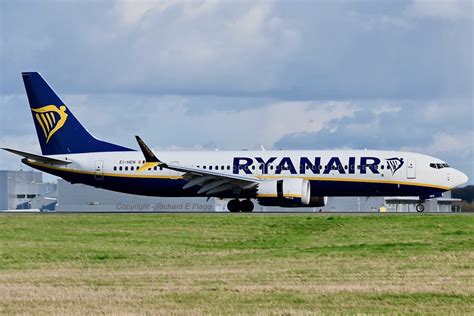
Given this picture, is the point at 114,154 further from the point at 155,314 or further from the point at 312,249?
the point at 155,314

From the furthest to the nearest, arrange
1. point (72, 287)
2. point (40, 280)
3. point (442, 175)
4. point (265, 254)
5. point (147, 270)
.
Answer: point (442, 175) < point (265, 254) < point (147, 270) < point (40, 280) < point (72, 287)

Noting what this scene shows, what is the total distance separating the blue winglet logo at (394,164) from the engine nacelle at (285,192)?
4.58 meters

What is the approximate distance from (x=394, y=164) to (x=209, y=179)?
10.3 m

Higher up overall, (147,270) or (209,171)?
(209,171)

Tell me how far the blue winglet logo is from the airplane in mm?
55

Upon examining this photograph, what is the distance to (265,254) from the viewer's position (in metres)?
34.5

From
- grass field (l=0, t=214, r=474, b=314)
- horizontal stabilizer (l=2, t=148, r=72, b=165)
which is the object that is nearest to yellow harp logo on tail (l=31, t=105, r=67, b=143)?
horizontal stabilizer (l=2, t=148, r=72, b=165)

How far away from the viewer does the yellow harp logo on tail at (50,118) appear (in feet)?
212

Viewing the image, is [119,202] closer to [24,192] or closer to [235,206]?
[24,192]

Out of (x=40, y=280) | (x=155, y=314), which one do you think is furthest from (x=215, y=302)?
(x=40, y=280)

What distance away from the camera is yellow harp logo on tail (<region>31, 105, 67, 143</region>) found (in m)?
64.7

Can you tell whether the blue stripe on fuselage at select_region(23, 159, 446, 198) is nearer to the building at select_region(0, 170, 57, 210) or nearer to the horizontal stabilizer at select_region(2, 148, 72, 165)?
the horizontal stabilizer at select_region(2, 148, 72, 165)

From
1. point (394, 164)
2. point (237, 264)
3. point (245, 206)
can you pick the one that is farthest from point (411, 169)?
point (237, 264)

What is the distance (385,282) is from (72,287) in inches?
295
